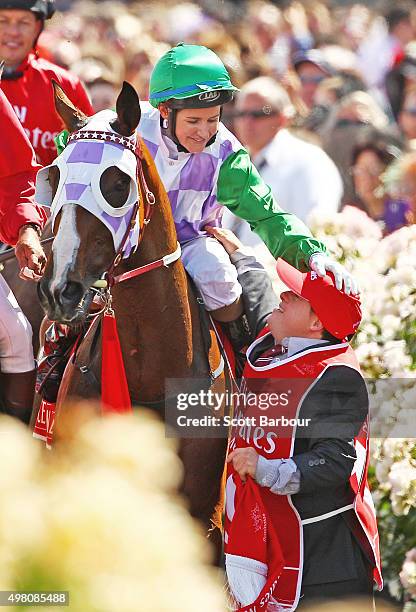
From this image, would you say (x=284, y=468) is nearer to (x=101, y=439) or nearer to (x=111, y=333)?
(x=111, y=333)

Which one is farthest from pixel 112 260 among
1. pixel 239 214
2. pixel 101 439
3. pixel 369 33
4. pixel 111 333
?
pixel 369 33

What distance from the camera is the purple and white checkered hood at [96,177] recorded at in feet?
12.3

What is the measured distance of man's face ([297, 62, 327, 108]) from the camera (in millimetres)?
12281

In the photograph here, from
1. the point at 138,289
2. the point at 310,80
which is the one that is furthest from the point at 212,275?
the point at 310,80

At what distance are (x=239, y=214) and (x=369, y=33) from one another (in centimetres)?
1102

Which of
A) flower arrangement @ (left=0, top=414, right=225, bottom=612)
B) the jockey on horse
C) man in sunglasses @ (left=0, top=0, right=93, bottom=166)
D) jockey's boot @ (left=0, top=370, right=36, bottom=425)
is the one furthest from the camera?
man in sunglasses @ (left=0, top=0, right=93, bottom=166)

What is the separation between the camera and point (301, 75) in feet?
41.0

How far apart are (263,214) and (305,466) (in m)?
0.97

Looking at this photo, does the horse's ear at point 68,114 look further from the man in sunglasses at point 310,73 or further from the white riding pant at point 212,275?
the man in sunglasses at point 310,73

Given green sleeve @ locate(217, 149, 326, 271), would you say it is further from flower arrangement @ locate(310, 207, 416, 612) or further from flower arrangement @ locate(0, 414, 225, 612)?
flower arrangement @ locate(0, 414, 225, 612)

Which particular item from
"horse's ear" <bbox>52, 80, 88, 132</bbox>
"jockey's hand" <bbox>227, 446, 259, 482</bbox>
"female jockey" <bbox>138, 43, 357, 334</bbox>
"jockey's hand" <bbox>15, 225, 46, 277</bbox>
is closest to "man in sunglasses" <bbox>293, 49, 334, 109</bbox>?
"female jockey" <bbox>138, 43, 357, 334</bbox>

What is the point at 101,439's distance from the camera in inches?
54.0

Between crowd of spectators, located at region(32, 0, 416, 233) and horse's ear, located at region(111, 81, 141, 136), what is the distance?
11.0ft

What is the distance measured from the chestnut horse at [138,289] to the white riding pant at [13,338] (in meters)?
0.38
